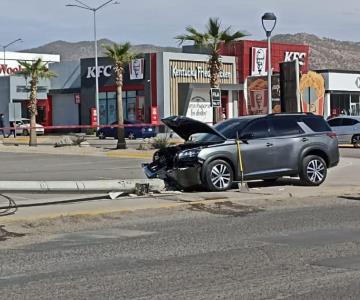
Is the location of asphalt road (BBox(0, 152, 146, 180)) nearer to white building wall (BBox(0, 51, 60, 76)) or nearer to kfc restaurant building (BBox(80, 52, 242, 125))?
kfc restaurant building (BBox(80, 52, 242, 125))

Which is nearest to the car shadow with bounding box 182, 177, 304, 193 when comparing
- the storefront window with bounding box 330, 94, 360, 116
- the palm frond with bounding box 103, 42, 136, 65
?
the palm frond with bounding box 103, 42, 136, 65

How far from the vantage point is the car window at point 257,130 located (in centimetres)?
1602

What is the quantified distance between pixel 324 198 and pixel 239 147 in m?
2.19

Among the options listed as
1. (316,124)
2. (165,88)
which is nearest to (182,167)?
(316,124)

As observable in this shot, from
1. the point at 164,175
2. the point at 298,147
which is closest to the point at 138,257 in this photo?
the point at 164,175

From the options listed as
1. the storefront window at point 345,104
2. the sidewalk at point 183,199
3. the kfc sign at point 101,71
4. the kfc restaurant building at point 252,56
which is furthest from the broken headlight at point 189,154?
the storefront window at point 345,104

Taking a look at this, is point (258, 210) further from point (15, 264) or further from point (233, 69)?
point (233, 69)

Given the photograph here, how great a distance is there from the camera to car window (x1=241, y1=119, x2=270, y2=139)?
1602cm

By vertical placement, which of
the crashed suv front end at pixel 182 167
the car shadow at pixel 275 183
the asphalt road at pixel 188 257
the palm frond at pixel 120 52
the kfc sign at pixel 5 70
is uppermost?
the kfc sign at pixel 5 70

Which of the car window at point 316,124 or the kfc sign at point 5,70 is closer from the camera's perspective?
the car window at point 316,124

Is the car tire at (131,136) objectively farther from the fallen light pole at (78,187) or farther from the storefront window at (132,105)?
the fallen light pole at (78,187)

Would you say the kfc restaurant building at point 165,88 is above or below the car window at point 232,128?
above

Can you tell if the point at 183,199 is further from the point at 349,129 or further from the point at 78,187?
the point at 349,129

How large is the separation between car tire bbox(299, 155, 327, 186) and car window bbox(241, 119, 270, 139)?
1.16m
